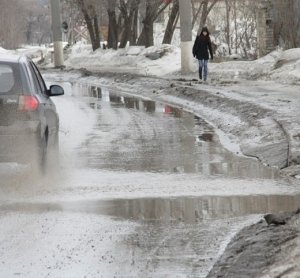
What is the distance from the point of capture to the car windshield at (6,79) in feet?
32.8

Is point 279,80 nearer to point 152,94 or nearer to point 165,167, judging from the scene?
point 152,94

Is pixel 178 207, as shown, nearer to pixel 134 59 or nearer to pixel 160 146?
pixel 160 146

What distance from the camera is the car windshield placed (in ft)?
32.8

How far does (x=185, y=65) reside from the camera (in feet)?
107

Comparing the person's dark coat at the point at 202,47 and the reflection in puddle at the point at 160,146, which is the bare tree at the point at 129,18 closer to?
the person's dark coat at the point at 202,47

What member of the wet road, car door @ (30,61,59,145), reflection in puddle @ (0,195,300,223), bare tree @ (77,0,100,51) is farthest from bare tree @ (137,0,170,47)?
reflection in puddle @ (0,195,300,223)

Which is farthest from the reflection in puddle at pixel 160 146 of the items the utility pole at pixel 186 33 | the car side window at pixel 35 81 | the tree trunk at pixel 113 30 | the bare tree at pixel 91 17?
the tree trunk at pixel 113 30

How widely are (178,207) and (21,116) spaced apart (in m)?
2.53

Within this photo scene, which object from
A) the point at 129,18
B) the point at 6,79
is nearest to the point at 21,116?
the point at 6,79

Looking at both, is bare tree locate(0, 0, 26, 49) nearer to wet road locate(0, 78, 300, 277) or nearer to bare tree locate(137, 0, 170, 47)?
bare tree locate(137, 0, 170, 47)

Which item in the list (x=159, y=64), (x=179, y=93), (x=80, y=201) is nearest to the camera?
(x=80, y=201)

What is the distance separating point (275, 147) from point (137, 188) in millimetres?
A: 3567

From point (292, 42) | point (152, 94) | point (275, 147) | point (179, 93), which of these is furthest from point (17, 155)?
point (292, 42)

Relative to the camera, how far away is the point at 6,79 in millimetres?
10141
